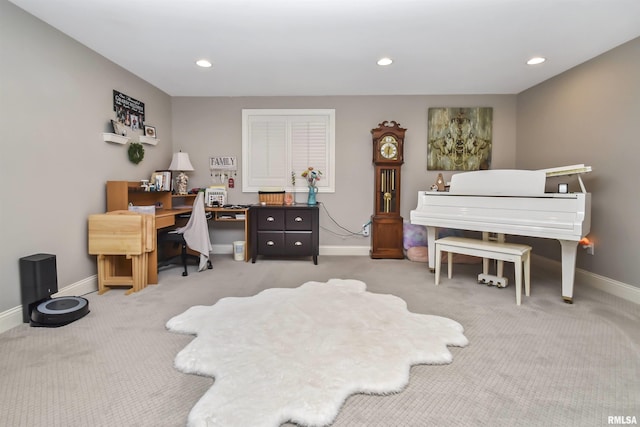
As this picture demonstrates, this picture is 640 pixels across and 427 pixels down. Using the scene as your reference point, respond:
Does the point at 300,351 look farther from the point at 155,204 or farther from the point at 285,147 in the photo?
the point at 285,147

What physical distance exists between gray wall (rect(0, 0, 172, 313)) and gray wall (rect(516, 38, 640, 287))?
5.04 metres

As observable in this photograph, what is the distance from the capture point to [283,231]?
4.07m

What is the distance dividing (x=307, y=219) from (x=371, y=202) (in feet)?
3.51

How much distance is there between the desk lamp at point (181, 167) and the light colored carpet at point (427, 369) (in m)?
1.78

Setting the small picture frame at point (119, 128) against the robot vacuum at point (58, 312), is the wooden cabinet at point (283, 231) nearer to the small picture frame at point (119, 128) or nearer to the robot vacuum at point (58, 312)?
the small picture frame at point (119, 128)

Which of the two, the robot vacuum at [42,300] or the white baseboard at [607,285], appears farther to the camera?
the white baseboard at [607,285]

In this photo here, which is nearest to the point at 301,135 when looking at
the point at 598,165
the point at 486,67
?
the point at 486,67

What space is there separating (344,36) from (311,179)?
6.81 ft

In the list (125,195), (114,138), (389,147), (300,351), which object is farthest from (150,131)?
(300,351)

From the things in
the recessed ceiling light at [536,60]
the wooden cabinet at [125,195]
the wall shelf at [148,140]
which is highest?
the recessed ceiling light at [536,60]

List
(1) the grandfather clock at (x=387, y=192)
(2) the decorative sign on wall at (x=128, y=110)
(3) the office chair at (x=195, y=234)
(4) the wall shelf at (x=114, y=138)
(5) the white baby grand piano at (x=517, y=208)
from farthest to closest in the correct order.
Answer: (1) the grandfather clock at (x=387, y=192) → (3) the office chair at (x=195, y=234) → (2) the decorative sign on wall at (x=128, y=110) → (4) the wall shelf at (x=114, y=138) → (5) the white baby grand piano at (x=517, y=208)

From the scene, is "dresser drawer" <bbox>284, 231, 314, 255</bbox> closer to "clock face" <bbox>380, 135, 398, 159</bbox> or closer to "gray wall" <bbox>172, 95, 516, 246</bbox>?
"gray wall" <bbox>172, 95, 516, 246</bbox>

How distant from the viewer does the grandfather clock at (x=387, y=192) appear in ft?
13.8

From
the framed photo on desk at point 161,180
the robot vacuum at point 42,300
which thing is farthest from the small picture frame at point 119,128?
the robot vacuum at point 42,300
